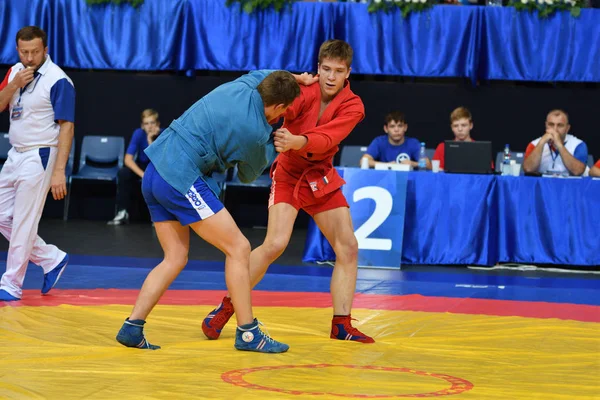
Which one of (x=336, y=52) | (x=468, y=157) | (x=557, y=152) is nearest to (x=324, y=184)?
(x=336, y=52)

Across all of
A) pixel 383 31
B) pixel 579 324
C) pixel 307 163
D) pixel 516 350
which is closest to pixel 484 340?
pixel 516 350

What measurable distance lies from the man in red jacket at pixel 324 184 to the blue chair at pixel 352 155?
18.1ft

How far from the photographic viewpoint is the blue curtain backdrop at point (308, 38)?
30.5ft

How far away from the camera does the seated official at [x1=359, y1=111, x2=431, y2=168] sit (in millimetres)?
8109

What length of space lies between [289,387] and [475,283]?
3.75 meters

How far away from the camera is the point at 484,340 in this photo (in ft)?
14.2

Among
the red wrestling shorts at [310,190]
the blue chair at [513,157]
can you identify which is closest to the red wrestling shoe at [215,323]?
the red wrestling shorts at [310,190]

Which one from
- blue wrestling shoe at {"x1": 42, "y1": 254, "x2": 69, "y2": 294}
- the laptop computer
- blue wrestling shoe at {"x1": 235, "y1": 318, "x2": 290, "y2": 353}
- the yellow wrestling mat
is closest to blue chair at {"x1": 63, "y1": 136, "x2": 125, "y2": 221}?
the laptop computer

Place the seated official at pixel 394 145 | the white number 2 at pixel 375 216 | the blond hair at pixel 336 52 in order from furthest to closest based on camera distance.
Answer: the seated official at pixel 394 145 < the white number 2 at pixel 375 216 < the blond hair at pixel 336 52

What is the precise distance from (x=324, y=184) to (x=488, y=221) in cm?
353

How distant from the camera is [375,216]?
7.29 m

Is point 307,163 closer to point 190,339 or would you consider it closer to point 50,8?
point 190,339

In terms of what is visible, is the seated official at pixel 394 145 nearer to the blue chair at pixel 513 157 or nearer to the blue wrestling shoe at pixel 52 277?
the blue chair at pixel 513 157

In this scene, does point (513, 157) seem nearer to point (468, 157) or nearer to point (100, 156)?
point (468, 157)
